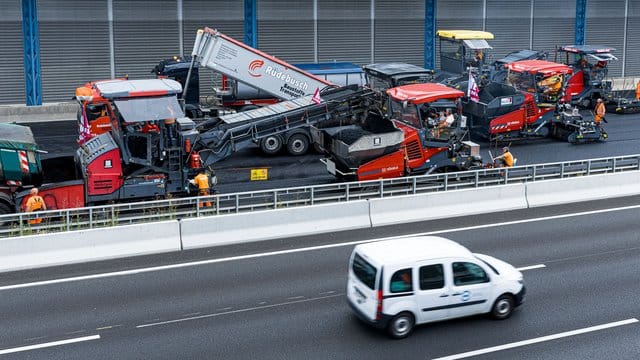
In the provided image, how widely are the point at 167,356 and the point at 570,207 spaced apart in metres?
13.1

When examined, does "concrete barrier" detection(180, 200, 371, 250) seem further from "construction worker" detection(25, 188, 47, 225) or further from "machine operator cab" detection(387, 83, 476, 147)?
"machine operator cab" detection(387, 83, 476, 147)

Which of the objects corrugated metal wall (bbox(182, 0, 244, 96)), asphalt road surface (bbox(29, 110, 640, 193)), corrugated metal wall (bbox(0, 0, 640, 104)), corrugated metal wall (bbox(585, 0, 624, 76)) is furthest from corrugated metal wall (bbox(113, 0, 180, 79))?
corrugated metal wall (bbox(585, 0, 624, 76))

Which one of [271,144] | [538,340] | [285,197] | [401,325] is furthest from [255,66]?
[538,340]

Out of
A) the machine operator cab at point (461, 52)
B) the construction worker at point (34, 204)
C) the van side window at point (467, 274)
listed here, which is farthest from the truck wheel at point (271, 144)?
the van side window at point (467, 274)

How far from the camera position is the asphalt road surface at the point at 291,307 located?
14031mm

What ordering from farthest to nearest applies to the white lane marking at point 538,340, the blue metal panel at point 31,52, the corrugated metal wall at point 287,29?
the corrugated metal wall at point 287,29 → the blue metal panel at point 31,52 → the white lane marking at point 538,340

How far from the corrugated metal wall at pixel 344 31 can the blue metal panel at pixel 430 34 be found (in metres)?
3.02

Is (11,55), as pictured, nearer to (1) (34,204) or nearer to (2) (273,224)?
(1) (34,204)

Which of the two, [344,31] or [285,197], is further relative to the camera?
[344,31]

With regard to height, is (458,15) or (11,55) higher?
(458,15)

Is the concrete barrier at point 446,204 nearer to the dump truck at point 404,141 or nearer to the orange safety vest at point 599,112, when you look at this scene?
the dump truck at point 404,141

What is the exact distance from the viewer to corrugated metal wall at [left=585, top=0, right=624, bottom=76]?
4494cm

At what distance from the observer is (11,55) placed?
1375 inches

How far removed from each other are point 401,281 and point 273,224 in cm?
631
